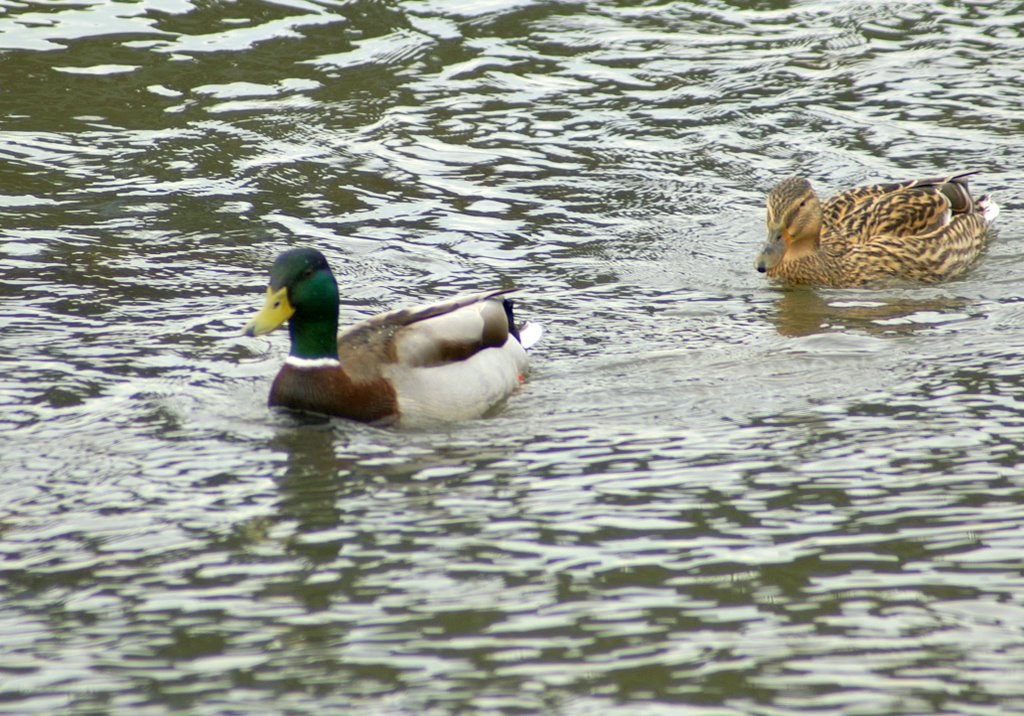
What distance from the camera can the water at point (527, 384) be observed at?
5379 millimetres

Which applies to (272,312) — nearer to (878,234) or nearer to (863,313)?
(863,313)

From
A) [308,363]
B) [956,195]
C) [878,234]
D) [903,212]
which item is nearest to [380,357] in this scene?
[308,363]

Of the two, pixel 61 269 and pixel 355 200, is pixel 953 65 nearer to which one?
pixel 355 200

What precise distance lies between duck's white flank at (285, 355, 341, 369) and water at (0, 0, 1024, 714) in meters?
0.30

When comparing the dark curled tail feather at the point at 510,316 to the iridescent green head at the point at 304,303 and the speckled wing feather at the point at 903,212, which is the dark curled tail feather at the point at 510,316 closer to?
the iridescent green head at the point at 304,303

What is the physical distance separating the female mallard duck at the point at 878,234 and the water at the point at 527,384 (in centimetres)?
21

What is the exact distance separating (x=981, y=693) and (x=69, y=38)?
1140 centimetres

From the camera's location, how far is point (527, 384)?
27.9 ft

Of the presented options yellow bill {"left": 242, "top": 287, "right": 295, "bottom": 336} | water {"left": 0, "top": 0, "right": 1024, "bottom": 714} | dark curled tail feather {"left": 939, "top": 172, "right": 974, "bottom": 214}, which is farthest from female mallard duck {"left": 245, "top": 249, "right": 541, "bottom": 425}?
dark curled tail feather {"left": 939, "top": 172, "right": 974, "bottom": 214}

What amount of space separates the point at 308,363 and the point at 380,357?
39 cm

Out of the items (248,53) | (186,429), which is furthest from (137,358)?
(248,53)

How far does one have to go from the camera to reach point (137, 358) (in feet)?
28.1

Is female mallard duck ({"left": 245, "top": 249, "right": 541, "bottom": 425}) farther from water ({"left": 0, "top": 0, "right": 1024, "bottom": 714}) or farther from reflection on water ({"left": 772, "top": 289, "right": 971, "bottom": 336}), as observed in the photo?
reflection on water ({"left": 772, "top": 289, "right": 971, "bottom": 336})

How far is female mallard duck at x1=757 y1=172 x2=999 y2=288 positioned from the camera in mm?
10508
